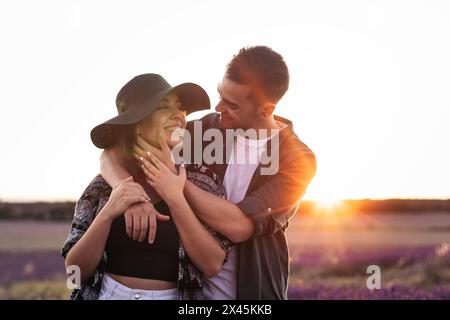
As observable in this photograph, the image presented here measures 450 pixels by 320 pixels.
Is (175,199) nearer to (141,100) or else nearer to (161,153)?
(161,153)

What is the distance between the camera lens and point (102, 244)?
4.24m

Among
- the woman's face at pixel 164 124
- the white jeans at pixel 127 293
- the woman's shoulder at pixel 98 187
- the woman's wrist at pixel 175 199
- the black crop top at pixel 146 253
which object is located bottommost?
the white jeans at pixel 127 293

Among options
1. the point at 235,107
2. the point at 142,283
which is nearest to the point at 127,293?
the point at 142,283

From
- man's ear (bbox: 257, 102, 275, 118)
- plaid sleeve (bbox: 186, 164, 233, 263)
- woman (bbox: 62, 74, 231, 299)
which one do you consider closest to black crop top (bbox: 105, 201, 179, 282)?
woman (bbox: 62, 74, 231, 299)

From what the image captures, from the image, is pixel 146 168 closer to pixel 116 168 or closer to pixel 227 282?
pixel 116 168

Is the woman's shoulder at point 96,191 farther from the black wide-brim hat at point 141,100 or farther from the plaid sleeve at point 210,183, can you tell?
the plaid sleeve at point 210,183

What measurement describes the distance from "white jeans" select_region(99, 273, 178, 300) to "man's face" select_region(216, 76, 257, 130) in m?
1.35

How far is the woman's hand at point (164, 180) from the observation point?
4234mm

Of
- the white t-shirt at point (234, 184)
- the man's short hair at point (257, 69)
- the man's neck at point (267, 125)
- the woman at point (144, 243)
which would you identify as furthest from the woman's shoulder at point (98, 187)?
the man's short hair at point (257, 69)

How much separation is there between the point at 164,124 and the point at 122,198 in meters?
0.52

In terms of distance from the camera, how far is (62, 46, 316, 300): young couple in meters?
4.27

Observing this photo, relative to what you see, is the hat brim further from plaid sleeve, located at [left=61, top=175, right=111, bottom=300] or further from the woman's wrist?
the woman's wrist

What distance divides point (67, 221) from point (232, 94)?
30215 millimetres

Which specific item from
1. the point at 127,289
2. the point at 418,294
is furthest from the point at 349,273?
the point at 127,289
